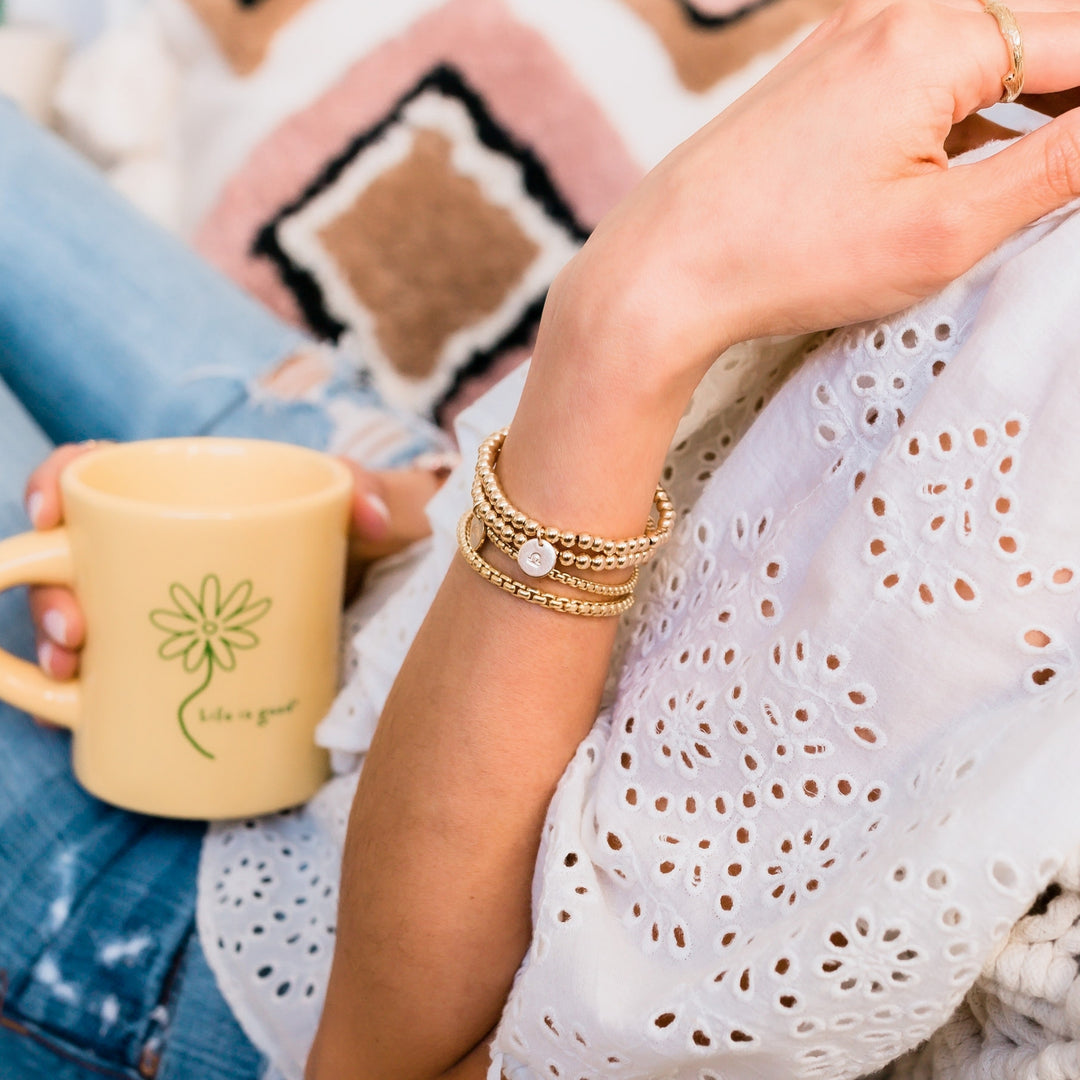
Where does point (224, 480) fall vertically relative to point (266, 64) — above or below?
below

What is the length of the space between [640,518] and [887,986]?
7.4 inches

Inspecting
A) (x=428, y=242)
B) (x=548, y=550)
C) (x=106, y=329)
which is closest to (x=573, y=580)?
(x=548, y=550)

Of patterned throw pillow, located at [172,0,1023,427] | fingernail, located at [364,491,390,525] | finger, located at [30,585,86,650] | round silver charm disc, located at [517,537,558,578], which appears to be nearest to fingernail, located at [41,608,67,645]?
finger, located at [30,585,86,650]

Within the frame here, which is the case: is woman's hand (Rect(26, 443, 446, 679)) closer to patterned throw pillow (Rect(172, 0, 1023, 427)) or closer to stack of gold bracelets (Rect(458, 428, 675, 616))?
stack of gold bracelets (Rect(458, 428, 675, 616))

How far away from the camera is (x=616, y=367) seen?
15.0 inches

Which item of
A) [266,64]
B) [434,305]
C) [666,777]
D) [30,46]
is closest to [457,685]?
[666,777]

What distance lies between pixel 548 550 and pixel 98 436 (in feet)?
1.91

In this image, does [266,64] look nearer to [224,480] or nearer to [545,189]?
[545,189]

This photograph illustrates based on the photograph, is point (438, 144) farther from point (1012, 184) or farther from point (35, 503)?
point (1012, 184)

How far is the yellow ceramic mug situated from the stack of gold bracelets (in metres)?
0.13

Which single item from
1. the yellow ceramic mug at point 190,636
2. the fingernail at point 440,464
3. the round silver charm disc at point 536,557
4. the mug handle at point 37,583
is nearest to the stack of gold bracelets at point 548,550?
the round silver charm disc at point 536,557

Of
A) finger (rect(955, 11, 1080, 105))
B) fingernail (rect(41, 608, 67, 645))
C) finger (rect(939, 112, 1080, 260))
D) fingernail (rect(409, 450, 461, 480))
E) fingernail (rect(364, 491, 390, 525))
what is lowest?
fingernail (rect(409, 450, 461, 480))

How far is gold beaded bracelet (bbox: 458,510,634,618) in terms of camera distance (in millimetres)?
408

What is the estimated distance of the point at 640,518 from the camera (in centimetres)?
42
